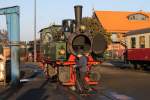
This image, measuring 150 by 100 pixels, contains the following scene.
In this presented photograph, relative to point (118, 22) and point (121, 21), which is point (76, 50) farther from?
point (121, 21)

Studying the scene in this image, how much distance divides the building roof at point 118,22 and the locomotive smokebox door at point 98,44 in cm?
6109

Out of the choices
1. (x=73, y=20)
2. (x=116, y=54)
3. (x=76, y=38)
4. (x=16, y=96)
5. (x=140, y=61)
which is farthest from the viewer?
(x=116, y=54)

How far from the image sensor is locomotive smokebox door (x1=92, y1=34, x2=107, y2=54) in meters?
19.3

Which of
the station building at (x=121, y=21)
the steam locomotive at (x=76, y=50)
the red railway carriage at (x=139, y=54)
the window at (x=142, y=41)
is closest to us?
the steam locomotive at (x=76, y=50)

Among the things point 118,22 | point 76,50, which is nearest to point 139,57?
point 76,50

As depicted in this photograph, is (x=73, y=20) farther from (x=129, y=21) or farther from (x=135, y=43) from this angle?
(x=129, y=21)

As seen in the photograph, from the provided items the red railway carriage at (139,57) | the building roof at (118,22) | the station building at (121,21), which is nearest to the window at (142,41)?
the red railway carriage at (139,57)

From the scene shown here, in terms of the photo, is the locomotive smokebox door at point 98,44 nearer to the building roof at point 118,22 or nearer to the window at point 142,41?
the window at point 142,41

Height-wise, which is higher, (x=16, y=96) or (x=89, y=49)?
(x=89, y=49)

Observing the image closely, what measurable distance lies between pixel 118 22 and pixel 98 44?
6752 cm

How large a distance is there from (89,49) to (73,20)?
2.02m

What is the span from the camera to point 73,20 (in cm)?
2069

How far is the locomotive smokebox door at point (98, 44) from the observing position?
1928 cm

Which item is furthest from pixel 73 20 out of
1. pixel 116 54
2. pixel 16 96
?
pixel 116 54
